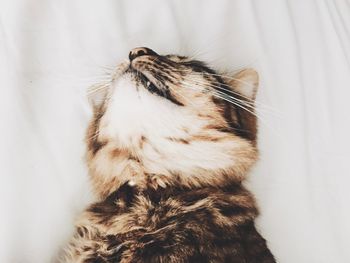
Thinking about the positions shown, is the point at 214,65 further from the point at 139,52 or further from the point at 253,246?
the point at 253,246

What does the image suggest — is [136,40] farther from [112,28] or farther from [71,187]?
[71,187]

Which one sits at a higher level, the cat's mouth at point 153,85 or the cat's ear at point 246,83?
the cat's mouth at point 153,85

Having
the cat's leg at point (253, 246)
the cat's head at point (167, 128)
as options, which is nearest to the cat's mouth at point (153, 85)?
the cat's head at point (167, 128)

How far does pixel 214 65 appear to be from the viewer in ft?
2.62

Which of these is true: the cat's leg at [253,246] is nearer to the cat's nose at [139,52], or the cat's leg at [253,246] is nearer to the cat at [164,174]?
the cat at [164,174]

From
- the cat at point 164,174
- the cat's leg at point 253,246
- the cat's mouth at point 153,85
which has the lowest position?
the cat's leg at point 253,246

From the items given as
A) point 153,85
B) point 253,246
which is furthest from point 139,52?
point 253,246

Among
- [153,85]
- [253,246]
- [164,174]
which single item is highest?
[153,85]

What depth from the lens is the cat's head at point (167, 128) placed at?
71cm

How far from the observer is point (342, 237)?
796 mm

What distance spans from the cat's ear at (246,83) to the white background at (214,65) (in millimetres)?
15

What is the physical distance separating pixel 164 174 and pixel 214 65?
197mm

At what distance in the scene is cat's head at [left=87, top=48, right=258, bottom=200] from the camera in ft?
2.32

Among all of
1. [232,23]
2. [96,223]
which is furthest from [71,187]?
[232,23]
